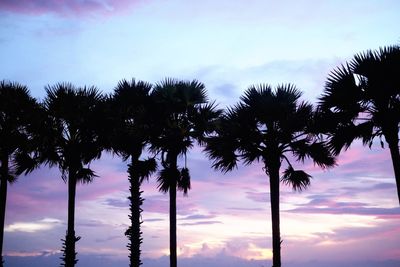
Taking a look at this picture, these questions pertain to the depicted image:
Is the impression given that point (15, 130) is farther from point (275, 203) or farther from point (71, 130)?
point (275, 203)

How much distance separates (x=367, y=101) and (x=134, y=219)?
1261 cm

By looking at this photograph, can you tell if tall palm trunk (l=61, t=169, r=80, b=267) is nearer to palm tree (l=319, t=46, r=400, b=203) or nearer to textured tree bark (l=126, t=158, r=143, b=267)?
textured tree bark (l=126, t=158, r=143, b=267)

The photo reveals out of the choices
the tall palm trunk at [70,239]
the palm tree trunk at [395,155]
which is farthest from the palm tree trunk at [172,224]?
the palm tree trunk at [395,155]

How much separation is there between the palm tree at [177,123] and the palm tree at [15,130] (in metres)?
6.42

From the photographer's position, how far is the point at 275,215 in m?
21.9

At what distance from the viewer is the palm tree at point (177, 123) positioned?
79.4ft

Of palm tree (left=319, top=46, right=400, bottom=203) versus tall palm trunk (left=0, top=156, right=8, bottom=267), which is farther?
tall palm trunk (left=0, top=156, right=8, bottom=267)

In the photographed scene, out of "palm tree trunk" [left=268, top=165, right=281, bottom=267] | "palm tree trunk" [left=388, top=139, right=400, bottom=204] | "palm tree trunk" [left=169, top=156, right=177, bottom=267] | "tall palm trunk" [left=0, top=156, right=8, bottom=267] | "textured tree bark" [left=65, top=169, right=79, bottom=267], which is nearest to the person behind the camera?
"palm tree trunk" [left=388, top=139, right=400, bottom=204]

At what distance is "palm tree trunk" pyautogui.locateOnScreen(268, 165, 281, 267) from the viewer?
68.6ft

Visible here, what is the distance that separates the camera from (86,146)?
23.9 metres

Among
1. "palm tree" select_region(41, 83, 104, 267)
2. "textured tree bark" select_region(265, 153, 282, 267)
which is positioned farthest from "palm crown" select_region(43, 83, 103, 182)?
"textured tree bark" select_region(265, 153, 282, 267)

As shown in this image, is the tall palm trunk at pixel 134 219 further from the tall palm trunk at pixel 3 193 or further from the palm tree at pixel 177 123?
the tall palm trunk at pixel 3 193

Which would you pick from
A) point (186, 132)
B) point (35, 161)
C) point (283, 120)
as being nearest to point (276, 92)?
point (283, 120)

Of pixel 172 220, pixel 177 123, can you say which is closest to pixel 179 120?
pixel 177 123
